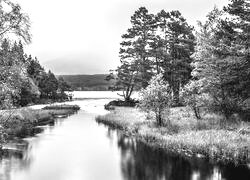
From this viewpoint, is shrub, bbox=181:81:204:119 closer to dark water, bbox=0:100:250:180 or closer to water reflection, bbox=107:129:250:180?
dark water, bbox=0:100:250:180

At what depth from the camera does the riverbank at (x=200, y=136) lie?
24734 millimetres

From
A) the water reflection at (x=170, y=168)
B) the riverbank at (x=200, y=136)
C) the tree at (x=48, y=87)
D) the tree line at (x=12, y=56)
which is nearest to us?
the tree line at (x=12, y=56)

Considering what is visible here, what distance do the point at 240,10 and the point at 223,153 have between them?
19.4 metres

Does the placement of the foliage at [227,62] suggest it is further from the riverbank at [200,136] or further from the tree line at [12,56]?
the tree line at [12,56]

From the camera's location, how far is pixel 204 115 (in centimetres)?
4025

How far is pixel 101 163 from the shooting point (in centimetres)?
2708

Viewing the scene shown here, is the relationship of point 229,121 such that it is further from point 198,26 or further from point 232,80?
point 198,26

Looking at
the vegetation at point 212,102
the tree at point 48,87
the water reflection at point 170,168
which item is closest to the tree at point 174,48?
the vegetation at point 212,102

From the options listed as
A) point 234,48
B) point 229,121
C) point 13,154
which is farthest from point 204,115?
point 13,154

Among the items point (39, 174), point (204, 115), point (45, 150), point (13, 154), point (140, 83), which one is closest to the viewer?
point (39, 174)

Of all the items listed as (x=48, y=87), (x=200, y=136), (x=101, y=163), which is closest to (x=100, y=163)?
(x=101, y=163)

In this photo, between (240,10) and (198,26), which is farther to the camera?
(198,26)

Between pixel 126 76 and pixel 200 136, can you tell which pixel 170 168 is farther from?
pixel 126 76

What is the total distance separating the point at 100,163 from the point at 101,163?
0.08 metres
